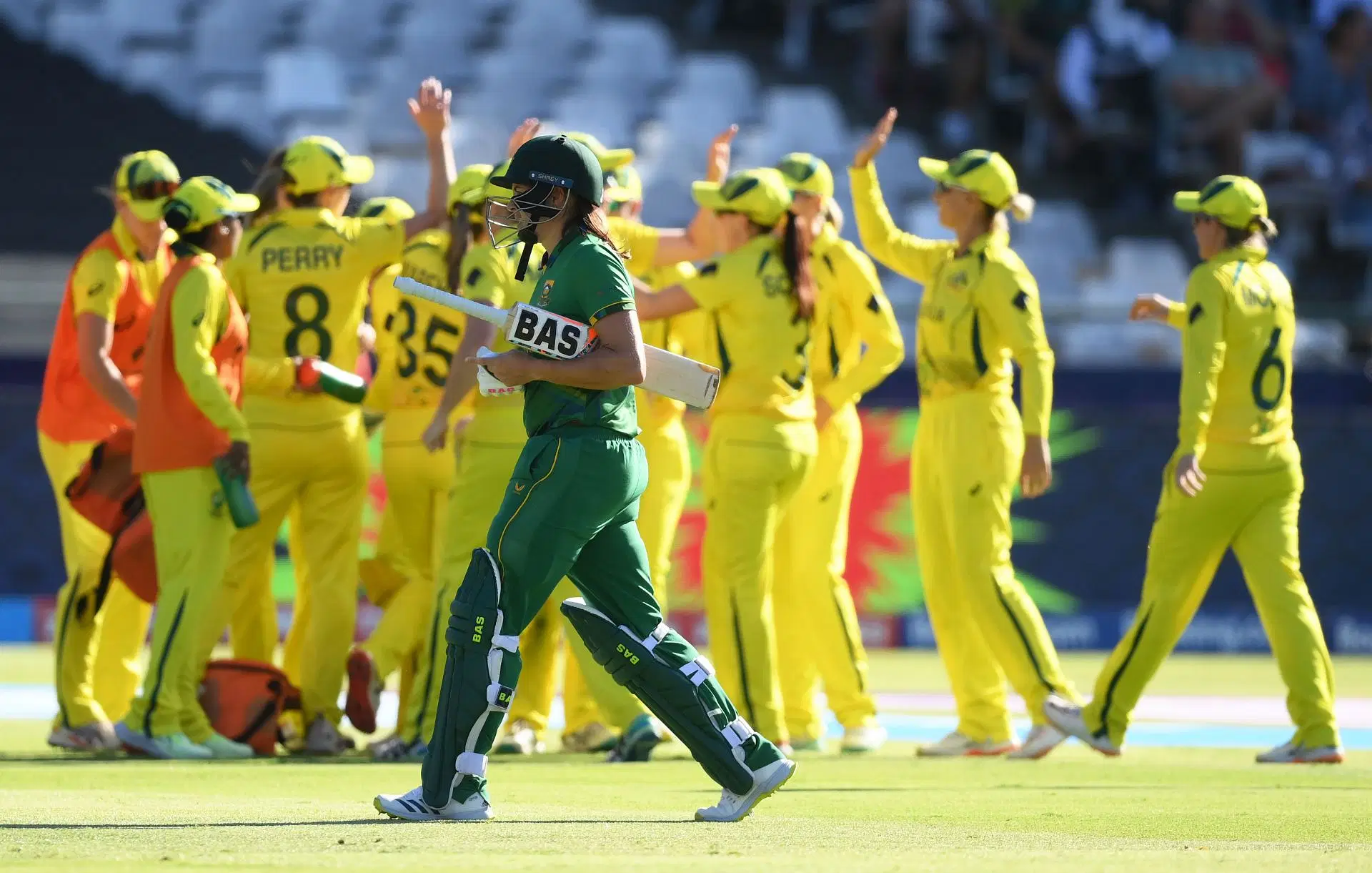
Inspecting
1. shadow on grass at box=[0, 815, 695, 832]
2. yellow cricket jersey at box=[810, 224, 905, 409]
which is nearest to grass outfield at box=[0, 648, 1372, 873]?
shadow on grass at box=[0, 815, 695, 832]

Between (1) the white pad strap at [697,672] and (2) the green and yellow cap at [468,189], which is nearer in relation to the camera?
(1) the white pad strap at [697,672]

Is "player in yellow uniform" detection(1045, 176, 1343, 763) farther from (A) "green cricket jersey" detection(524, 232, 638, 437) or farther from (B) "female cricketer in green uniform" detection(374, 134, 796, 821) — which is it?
(A) "green cricket jersey" detection(524, 232, 638, 437)

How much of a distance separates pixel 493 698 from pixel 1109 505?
35.6 feet

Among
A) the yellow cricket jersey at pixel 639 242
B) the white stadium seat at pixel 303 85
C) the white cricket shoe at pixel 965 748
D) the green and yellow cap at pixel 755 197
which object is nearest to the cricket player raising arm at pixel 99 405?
the yellow cricket jersey at pixel 639 242

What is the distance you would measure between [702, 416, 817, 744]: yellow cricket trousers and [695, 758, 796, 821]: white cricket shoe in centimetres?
266

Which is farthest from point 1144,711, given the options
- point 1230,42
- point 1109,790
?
point 1230,42

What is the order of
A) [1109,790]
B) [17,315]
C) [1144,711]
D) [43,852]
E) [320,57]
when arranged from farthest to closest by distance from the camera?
[320,57], [17,315], [1144,711], [1109,790], [43,852]

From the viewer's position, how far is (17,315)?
1563cm

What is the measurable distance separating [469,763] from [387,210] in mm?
4145

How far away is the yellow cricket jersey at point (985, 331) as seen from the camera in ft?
30.1

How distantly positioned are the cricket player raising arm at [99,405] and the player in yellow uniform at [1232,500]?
13.3 ft

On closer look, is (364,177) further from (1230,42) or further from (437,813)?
(1230,42)

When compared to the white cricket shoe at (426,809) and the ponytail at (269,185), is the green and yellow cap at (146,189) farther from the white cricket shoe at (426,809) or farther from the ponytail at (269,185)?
the white cricket shoe at (426,809)

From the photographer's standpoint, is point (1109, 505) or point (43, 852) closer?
point (43, 852)
